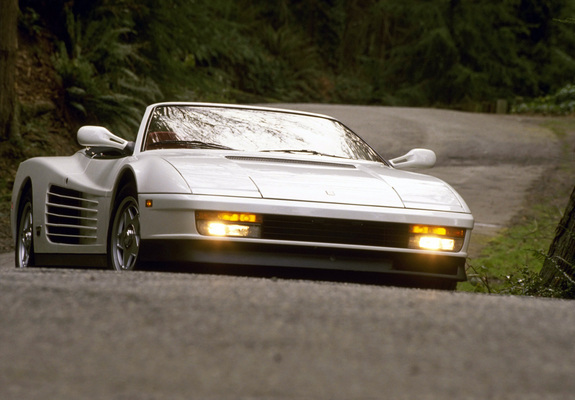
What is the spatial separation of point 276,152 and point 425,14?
3262 centimetres

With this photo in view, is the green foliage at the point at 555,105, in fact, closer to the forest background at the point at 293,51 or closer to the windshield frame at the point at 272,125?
the forest background at the point at 293,51

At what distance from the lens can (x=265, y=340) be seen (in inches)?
148

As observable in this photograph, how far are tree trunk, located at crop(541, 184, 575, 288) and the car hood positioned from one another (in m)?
1.12

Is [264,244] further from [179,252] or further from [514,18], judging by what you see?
[514,18]

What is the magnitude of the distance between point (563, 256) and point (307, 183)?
7.12 feet

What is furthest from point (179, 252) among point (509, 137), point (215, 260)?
point (509, 137)

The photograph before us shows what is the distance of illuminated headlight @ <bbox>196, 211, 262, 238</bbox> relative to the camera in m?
5.76

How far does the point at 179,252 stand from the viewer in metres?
5.77

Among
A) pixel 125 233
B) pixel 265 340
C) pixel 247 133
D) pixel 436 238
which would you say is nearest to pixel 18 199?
pixel 247 133

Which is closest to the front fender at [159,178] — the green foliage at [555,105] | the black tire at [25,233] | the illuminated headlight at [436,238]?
the illuminated headlight at [436,238]

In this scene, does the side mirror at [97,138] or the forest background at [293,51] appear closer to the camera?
the side mirror at [97,138]

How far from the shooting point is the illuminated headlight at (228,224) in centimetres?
576

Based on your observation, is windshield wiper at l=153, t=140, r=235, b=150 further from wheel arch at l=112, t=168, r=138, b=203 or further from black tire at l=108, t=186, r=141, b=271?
black tire at l=108, t=186, r=141, b=271

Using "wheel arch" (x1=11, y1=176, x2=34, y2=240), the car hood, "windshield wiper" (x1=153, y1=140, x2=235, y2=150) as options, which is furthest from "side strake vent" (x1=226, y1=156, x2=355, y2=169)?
"wheel arch" (x1=11, y1=176, x2=34, y2=240)
